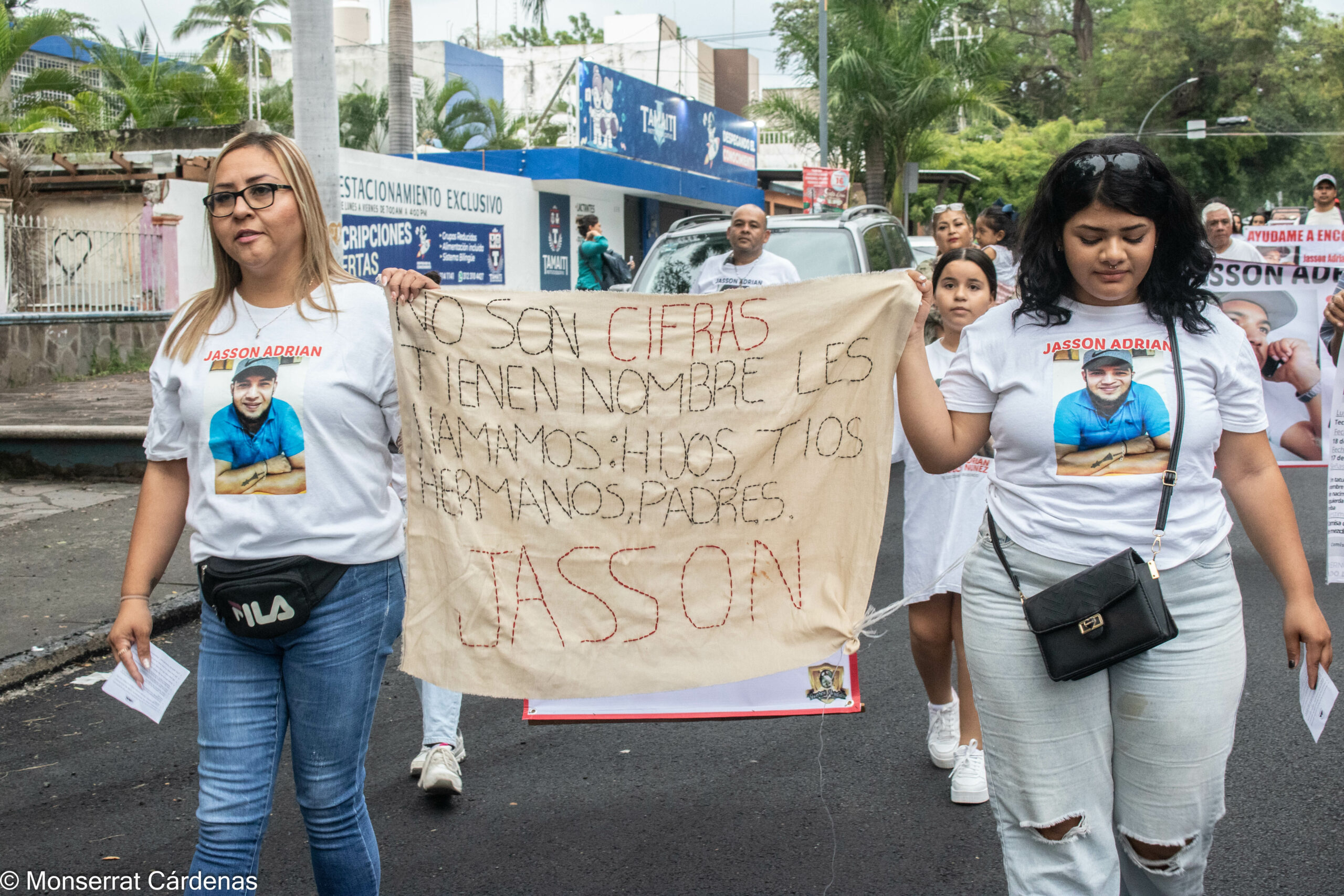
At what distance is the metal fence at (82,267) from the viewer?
14.2 meters

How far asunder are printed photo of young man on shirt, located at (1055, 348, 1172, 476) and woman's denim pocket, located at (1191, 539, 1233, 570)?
0.21 meters

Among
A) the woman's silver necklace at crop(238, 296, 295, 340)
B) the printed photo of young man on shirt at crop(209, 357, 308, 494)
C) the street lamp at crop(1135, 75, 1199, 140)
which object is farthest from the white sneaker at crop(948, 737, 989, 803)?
the street lamp at crop(1135, 75, 1199, 140)

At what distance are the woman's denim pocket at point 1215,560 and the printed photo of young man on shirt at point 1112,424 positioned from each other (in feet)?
0.70

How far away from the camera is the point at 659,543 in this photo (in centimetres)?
310

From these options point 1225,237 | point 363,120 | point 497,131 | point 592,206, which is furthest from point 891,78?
point 1225,237

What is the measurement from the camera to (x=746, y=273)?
776 cm

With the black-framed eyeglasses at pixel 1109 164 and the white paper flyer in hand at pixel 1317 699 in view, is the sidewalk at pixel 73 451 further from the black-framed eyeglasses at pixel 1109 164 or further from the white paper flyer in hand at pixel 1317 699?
the white paper flyer in hand at pixel 1317 699

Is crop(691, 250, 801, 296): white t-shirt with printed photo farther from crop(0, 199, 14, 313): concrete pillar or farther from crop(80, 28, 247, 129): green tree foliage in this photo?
crop(80, 28, 247, 129): green tree foliage

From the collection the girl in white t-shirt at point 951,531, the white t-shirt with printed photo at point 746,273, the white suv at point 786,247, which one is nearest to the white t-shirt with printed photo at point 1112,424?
the girl in white t-shirt at point 951,531

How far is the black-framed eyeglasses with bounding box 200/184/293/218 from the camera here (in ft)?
8.56

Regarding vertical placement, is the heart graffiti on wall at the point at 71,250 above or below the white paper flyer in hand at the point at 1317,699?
Answer: above

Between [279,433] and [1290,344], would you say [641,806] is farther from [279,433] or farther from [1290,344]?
[1290,344]

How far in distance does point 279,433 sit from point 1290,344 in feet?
18.6

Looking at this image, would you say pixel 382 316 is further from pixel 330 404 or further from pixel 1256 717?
pixel 1256 717
